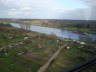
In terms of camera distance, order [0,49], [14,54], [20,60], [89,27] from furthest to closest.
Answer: [89,27]
[0,49]
[14,54]
[20,60]

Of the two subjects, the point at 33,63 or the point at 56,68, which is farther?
the point at 33,63

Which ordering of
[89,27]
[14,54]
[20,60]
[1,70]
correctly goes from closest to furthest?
[1,70]
[20,60]
[14,54]
[89,27]

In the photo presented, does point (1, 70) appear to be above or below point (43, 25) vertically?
below

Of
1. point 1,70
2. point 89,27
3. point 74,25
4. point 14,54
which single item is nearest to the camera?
point 1,70

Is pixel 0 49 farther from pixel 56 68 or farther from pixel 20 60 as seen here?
pixel 56 68

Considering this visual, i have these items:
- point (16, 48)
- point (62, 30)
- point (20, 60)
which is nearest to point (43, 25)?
point (62, 30)

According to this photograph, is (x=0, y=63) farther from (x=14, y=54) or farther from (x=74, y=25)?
(x=74, y=25)

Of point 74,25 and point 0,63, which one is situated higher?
point 74,25

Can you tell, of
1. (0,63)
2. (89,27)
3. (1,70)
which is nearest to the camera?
(1,70)

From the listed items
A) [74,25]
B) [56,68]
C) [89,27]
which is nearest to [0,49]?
[56,68]
